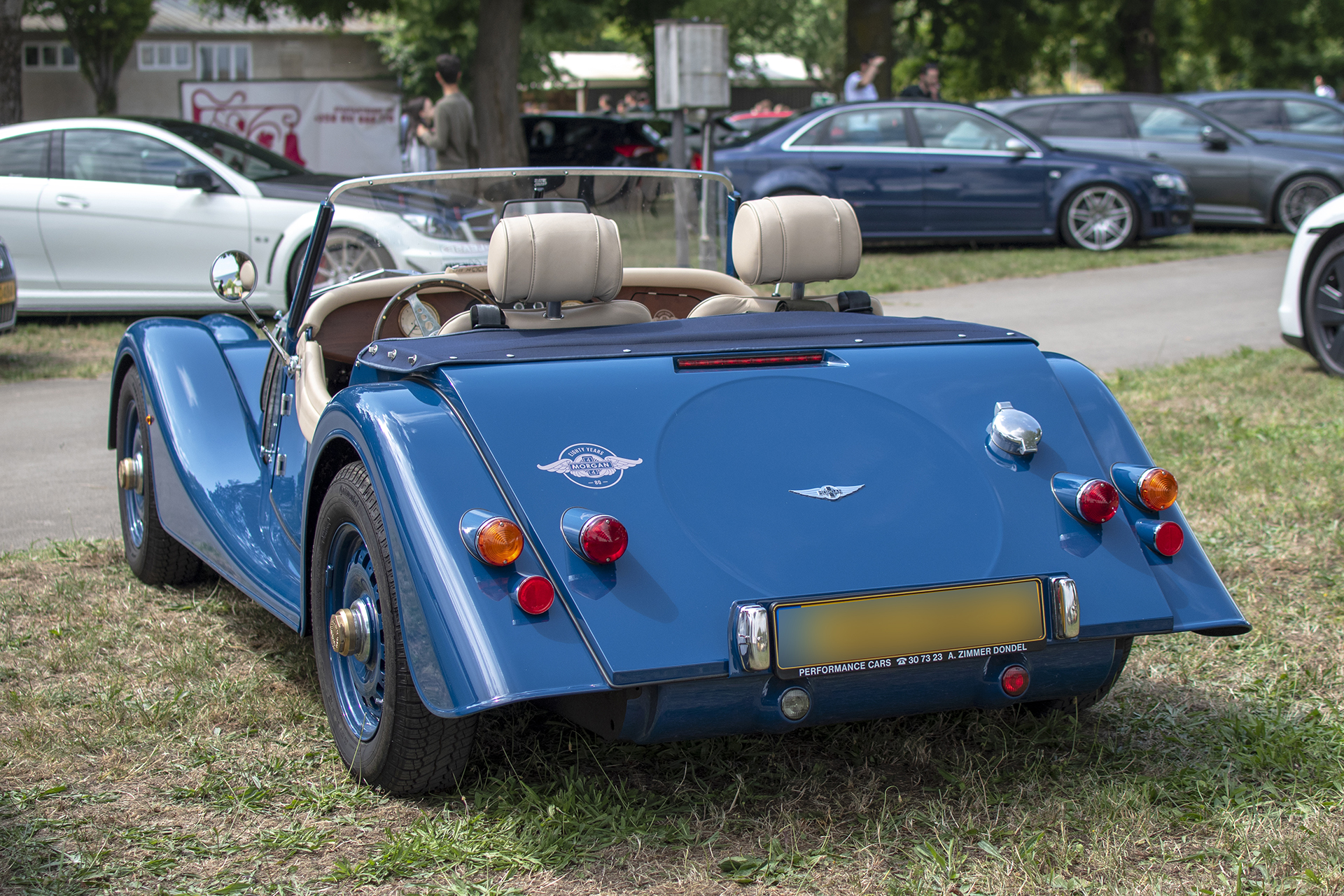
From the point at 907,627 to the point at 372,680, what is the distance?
1173mm

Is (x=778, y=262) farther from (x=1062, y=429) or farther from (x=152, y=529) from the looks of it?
(x=152, y=529)

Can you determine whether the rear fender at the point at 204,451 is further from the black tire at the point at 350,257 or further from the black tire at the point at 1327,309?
the black tire at the point at 1327,309

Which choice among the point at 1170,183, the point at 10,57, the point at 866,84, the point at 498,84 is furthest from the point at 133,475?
the point at 498,84

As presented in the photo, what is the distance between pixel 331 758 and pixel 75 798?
547 mm

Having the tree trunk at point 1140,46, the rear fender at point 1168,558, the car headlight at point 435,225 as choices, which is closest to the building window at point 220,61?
the tree trunk at point 1140,46

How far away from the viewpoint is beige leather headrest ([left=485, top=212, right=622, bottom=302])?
10.1 feet

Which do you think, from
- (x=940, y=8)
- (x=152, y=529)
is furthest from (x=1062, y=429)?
(x=940, y=8)

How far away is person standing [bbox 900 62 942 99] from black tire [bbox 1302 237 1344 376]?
854cm

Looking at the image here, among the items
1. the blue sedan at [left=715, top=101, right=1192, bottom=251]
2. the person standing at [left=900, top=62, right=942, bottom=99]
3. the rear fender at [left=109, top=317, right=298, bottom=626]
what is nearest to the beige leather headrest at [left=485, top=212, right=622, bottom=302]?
the rear fender at [left=109, top=317, right=298, bottom=626]

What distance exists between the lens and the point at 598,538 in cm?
255

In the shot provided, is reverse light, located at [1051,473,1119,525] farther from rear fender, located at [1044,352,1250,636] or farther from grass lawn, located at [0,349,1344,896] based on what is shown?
grass lawn, located at [0,349,1344,896]

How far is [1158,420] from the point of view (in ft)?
21.6

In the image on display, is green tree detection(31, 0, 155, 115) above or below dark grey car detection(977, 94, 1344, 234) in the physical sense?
above

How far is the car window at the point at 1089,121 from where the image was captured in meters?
16.1
